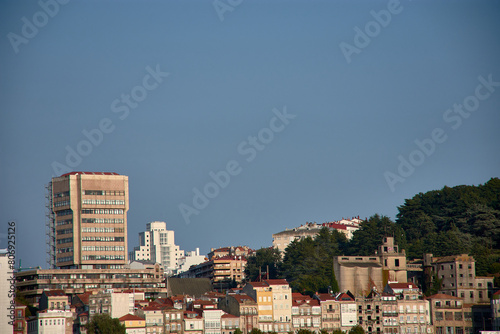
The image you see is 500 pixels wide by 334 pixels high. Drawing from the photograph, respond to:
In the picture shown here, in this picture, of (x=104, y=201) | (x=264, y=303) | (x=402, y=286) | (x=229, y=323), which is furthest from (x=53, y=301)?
(x=402, y=286)

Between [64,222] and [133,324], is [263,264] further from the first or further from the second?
[133,324]

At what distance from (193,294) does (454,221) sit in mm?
45861

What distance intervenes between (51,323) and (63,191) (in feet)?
137

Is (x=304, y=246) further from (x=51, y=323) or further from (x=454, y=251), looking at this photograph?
(x=51, y=323)

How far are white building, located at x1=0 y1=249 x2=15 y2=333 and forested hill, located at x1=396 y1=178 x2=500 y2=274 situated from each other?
67.7m

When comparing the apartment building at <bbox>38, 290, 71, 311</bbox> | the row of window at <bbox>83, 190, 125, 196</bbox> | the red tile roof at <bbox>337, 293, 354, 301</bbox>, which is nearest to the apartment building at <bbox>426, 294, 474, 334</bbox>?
the red tile roof at <bbox>337, 293, 354, 301</bbox>

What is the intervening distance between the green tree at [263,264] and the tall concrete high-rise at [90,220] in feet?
80.5

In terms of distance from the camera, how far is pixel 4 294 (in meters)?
117

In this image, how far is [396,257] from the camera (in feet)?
480

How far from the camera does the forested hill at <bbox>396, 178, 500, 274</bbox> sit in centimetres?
15788

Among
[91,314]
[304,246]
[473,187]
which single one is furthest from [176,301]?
[473,187]

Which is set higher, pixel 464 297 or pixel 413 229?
pixel 413 229

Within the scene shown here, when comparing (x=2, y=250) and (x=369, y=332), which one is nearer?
(x=2, y=250)

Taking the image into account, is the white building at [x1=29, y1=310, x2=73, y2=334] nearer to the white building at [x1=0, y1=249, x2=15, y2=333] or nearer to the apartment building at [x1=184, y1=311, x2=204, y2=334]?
the white building at [x1=0, y1=249, x2=15, y2=333]
